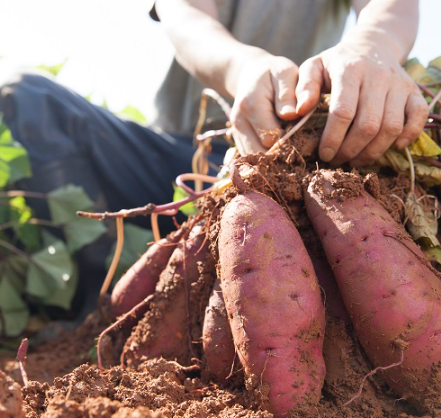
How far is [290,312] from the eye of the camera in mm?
1021

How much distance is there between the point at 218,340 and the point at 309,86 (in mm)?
709

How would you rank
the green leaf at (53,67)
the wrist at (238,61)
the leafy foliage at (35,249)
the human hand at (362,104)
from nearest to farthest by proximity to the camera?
the human hand at (362,104) < the wrist at (238,61) < the leafy foliage at (35,249) < the green leaf at (53,67)

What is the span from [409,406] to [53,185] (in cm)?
201

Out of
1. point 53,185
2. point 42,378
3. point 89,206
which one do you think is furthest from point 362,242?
point 53,185

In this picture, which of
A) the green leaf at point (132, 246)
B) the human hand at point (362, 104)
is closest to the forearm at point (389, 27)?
the human hand at point (362, 104)

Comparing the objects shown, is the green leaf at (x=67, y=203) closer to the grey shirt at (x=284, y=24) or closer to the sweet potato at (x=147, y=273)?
the grey shirt at (x=284, y=24)

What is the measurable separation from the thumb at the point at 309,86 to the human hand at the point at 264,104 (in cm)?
2

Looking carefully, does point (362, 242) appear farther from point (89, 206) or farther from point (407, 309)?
point (89, 206)

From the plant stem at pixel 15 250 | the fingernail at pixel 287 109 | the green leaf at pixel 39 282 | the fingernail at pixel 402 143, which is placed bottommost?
the green leaf at pixel 39 282

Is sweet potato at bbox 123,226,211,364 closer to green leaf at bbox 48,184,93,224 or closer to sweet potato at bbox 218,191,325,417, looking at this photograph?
sweet potato at bbox 218,191,325,417

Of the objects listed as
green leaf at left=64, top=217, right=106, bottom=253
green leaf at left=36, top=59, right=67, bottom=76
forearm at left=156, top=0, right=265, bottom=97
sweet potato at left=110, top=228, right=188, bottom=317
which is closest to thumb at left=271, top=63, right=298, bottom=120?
forearm at left=156, top=0, right=265, bottom=97

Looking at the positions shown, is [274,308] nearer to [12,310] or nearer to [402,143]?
[402,143]

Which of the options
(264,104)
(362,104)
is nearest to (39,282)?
(264,104)

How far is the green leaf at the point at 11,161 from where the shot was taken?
2301mm
